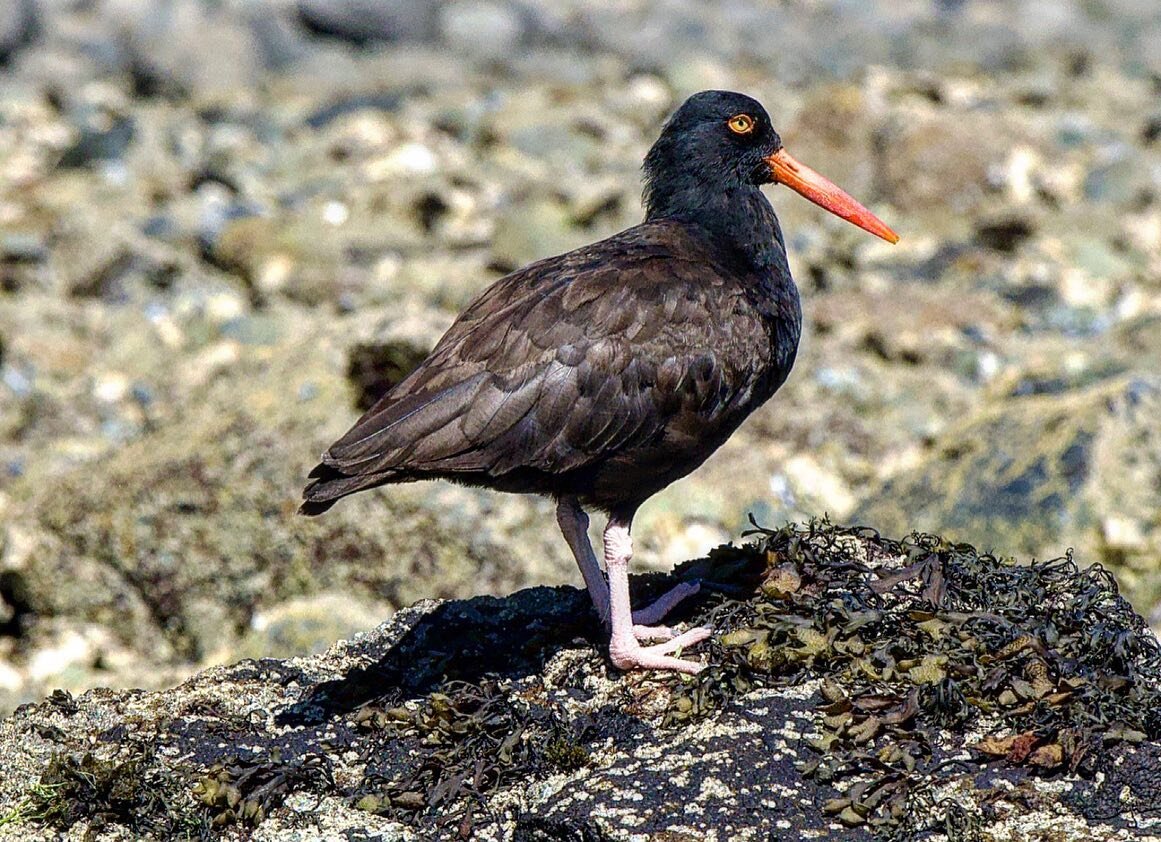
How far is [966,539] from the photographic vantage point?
8.89 metres

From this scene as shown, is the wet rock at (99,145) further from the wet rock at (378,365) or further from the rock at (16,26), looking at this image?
the wet rock at (378,365)

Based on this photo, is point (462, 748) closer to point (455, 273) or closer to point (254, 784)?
point (254, 784)

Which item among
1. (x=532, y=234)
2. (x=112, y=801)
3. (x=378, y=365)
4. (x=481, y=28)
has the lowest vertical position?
(x=112, y=801)

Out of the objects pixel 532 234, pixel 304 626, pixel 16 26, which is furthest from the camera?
pixel 16 26

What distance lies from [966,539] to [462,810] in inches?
187

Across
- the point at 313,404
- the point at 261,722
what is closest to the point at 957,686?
the point at 261,722

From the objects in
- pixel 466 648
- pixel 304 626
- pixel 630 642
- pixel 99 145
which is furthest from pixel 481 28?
pixel 630 642

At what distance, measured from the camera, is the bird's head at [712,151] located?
7.11 m

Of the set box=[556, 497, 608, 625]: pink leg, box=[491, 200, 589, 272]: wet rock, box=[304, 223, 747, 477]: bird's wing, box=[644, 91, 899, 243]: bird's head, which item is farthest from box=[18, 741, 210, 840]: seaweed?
box=[491, 200, 589, 272]: wet rock

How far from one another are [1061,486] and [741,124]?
3189 millimetres

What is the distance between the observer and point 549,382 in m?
5.88

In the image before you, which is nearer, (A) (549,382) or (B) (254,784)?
(B) (254,784)

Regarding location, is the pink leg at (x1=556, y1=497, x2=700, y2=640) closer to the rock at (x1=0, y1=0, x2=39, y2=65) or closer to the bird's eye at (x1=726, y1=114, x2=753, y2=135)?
the bird's eye at (x1=726, y1=114, x2=753, y2=135)

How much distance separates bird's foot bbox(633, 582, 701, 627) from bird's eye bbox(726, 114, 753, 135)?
2.24 m
